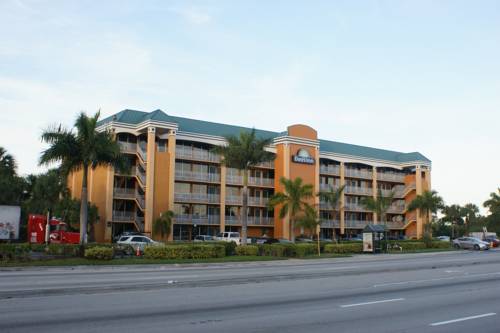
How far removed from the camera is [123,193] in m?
54.0

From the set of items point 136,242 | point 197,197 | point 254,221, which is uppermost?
point 197,197

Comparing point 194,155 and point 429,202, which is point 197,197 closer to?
point 194,155

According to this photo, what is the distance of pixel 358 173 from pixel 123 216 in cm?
3661

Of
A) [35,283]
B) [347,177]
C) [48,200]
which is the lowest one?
[35,283]

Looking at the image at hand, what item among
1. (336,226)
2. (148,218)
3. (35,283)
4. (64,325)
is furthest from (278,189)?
(64,325)

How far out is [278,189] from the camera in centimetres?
6462

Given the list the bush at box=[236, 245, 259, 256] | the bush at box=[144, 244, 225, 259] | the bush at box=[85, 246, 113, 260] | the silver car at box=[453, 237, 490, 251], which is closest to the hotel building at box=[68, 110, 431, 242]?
the bush at box=[144, 244, 225, 259]

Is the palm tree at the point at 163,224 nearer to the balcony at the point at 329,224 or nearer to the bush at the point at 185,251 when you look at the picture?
the bush at the point at 185,251

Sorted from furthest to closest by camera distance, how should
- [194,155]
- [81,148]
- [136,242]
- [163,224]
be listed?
[194,155]
[163,224]
[136,242]
[81,148]

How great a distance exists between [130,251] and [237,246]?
794 centimetres

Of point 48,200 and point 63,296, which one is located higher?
point 48,200

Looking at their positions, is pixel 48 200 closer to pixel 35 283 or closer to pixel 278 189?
pixel 278 189

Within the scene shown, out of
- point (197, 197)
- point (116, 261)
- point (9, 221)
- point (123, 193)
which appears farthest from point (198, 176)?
point (116, 261)

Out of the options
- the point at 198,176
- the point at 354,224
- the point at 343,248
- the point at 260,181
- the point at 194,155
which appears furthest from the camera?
the point at 354,224
